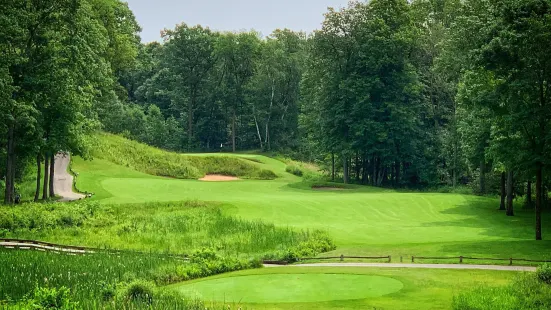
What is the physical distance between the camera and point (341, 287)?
18.6 m

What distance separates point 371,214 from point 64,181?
29.5 meters

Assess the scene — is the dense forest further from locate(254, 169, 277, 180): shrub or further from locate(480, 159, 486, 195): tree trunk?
locate(254, 169, 277, 180): shrub

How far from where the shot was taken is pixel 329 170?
82938 mm

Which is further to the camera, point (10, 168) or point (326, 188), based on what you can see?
point (326, 188)

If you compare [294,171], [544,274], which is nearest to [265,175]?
[294,171]

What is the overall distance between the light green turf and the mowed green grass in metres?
4.98

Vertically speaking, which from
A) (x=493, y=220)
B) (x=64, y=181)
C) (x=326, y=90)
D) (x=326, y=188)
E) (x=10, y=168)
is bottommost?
(x=493, y=220)

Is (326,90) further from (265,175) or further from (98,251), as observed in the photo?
(98,251)

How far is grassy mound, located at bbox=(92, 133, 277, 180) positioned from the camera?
213 feet

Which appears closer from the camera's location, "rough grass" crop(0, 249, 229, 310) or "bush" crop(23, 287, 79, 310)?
"bush" crop(23, 287, 79, 310)

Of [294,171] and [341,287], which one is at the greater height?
[294,171]

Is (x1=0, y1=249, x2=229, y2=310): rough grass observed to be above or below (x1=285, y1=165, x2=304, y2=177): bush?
below

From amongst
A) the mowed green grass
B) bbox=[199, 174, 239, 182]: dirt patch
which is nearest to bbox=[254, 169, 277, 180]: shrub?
bbox=[199, 174, 239, 182]: dirt patch

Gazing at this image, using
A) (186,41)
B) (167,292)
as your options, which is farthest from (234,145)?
(167,292)
